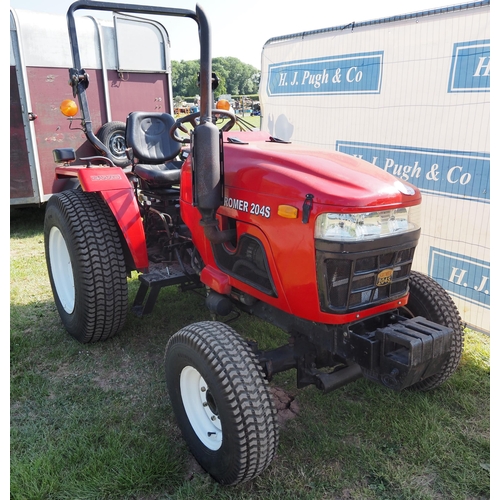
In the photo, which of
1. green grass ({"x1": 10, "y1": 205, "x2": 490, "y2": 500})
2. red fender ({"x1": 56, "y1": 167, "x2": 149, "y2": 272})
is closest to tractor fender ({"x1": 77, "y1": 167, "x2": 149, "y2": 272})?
red fender ({"x1": 56, "y1": 167, "x2": 149, "y2": 272})

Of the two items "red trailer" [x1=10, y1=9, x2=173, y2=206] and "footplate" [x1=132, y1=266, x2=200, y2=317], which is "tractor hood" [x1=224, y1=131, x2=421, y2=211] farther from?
"red trailer" [x1=10, y1=9, x2=173, y2=206]

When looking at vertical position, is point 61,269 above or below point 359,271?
below

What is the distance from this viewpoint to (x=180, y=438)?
237cm

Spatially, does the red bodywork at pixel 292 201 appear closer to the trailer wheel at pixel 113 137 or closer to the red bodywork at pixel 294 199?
the red bodywork at pixel 294 199

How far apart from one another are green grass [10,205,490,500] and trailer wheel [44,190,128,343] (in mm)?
229

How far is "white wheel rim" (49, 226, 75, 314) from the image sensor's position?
3432 millimetres

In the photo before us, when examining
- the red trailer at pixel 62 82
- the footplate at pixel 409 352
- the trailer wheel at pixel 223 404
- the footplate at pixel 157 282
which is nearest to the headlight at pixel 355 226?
the footplate at pixel 409 352

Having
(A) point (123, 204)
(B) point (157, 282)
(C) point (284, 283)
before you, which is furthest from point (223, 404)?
(A) point (123, 204)

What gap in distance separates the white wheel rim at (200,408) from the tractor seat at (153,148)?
62.3 inches

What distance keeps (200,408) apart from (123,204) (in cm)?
143

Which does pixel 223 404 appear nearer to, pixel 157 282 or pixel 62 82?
pixel 157 282

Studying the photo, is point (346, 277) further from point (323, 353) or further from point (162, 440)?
point (162, 440)

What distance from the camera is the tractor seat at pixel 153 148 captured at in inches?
131

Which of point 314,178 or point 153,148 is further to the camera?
point 153,148
